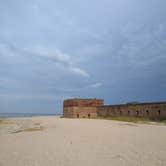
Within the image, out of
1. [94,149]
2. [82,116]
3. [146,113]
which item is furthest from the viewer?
[82,116]

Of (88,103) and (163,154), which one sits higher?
(88,103)

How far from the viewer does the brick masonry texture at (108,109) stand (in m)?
26.1

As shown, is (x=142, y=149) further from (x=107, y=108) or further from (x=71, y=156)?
(x=107, y=108)

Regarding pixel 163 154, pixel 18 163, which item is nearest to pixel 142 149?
pixel 163 154

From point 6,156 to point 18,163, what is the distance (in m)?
1.27

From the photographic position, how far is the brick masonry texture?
26.1 m

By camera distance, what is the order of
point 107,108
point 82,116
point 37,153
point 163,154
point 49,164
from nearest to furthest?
point 49,164, point 163,154, point 37,153, point 107,108, point 82,116

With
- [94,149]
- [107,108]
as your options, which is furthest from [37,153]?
[107,108]

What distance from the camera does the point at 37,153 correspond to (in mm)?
6793

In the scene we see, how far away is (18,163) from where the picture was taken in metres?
5.61

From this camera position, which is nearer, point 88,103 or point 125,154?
point 125,154

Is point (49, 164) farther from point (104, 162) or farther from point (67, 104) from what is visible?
point (67, 104)

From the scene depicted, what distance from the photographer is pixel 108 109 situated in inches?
1410

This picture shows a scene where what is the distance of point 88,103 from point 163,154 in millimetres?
33628
